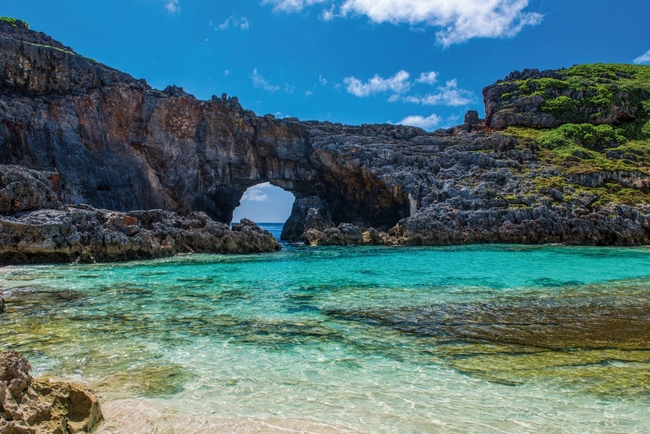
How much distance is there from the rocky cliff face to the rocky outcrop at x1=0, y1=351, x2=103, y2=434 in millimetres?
41767

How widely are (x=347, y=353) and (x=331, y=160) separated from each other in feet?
163

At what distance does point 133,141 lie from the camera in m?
51.0

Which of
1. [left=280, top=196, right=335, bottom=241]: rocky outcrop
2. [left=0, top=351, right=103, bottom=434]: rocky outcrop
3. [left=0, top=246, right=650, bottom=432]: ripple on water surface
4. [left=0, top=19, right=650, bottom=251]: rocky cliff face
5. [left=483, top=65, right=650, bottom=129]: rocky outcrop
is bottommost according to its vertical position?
[left=0, top=246, right=650, bottom=432]: ripple on water surface

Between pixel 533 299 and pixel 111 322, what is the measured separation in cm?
1389

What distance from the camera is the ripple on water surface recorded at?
630 cm

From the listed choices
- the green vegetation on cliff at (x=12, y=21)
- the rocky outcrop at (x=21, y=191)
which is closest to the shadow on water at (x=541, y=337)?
the rocky outcrop at (x=21, y=191)

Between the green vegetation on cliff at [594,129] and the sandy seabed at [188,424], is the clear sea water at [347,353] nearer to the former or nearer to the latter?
the sandy seabed at [188,424]

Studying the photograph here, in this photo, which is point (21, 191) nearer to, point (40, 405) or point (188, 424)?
point (40, 405)

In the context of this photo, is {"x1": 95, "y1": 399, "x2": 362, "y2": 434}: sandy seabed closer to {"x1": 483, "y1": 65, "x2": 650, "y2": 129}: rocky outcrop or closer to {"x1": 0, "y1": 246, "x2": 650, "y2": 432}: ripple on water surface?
{"x1": 0, "y1": 246, "x2": 650, "y2": 432}: ripple on water surface

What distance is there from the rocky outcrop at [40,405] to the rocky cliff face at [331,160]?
41.8 meters

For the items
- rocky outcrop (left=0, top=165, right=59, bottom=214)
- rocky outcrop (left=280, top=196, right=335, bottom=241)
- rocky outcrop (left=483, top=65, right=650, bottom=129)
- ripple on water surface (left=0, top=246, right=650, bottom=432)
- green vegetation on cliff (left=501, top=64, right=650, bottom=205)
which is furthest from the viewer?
rocky outcrop (left=483, top=65, right=650, bottom=129)

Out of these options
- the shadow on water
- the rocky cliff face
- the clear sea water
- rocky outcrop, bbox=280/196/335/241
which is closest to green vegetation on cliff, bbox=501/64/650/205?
the rocky cliff face

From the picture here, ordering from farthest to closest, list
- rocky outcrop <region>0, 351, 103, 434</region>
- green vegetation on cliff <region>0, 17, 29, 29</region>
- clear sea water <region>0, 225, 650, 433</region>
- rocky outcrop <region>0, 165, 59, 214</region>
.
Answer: green vegetation on cliff <region>0, 17, 29, 29</region>
rocky outcrop <region>0, 165, 59, 214</region>
clear sea water <region>0, 225, 650, 433</region>
rocky outcrop <region>0, 351, 103, 434</region>

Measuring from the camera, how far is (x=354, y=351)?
934 cm
